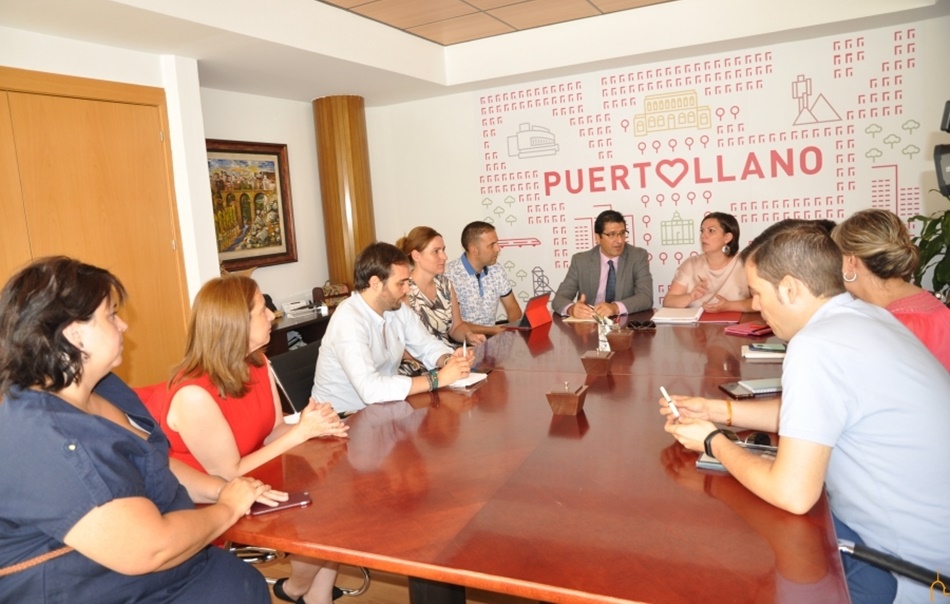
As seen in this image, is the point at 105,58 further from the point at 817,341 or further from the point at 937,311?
the point at 937,311

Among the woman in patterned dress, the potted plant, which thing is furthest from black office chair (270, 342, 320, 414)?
the potted plant

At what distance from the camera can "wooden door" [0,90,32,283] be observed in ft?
10.5

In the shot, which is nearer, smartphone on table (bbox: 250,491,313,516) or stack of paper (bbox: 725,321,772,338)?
smartphone on table (bbox: 250,491,313,516)

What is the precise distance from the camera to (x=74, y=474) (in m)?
1.27

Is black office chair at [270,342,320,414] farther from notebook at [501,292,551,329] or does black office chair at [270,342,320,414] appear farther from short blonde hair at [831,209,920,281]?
short blonde hair at [831,209,920,281]

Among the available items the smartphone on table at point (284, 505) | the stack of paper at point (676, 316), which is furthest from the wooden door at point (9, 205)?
the stack of paper at point (676, 316)

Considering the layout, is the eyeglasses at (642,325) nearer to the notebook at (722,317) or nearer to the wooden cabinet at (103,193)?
the notebook at (722,317)

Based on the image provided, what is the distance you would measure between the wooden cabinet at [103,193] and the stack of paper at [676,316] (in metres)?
2.77

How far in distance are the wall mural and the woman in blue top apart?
457cm

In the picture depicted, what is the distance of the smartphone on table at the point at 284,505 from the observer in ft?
5.30

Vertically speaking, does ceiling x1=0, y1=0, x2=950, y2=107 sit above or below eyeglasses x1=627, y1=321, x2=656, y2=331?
above

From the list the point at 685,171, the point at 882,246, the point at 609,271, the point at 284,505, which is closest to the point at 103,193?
the point at 284,505

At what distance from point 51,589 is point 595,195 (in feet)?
16.1

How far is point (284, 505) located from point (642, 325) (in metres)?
2.49
